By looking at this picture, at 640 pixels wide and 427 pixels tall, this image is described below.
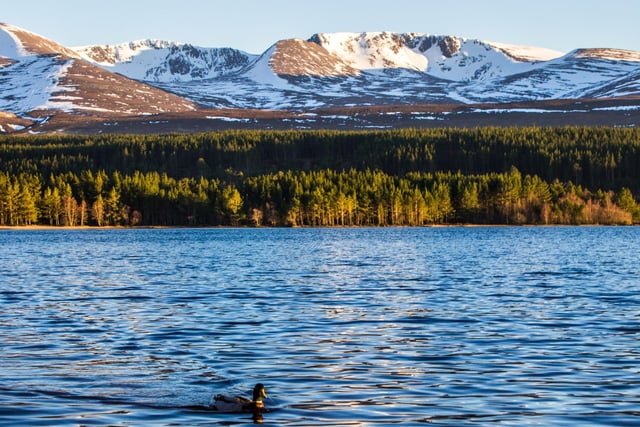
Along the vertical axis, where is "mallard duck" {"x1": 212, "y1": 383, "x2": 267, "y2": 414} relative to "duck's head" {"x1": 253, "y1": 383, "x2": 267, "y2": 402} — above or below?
below

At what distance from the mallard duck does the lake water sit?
265 millimetres

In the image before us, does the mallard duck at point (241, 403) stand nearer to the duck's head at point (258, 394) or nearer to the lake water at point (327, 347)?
the duck's head at point (258, 394)

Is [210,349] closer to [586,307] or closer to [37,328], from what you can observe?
[37,328]

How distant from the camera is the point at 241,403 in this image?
23.6 meters

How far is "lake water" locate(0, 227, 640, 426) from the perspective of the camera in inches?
937

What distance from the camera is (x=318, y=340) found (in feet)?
112

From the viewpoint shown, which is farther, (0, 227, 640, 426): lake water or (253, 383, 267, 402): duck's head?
(0, 227, 640, 426): lake water

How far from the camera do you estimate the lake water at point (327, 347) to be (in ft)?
78.1

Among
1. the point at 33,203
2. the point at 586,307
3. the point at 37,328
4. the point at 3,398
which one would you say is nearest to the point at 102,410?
the point at 3,398

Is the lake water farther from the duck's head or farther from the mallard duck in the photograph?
the duck's head

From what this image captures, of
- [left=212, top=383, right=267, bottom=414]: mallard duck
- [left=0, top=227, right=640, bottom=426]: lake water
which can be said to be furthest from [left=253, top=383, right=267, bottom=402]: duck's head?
[left=0, top=227, right=640, bottom=426]: lake water

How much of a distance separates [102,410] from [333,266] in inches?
1965

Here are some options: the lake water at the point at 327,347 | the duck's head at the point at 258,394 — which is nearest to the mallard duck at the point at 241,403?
the duck's head at the point at 258,394

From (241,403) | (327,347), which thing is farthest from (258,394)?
(327,347)
